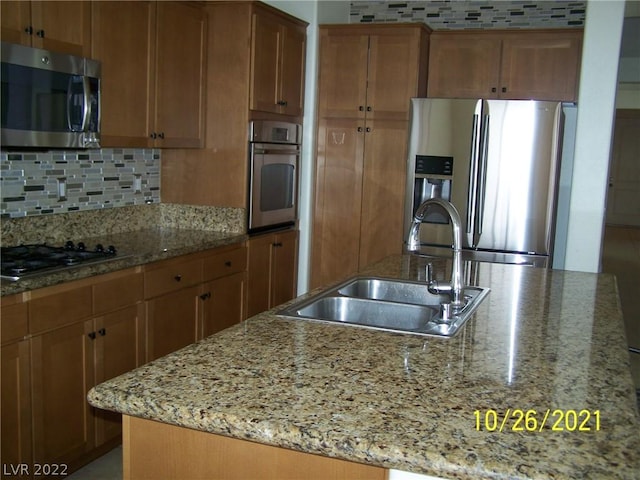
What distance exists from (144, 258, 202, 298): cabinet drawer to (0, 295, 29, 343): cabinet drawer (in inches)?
30.0

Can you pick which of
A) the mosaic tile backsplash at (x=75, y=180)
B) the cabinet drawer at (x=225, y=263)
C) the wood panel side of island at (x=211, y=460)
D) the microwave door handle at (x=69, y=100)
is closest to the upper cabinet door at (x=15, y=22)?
the microwave door handle at (x=69, y=100)

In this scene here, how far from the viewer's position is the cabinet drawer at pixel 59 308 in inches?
102

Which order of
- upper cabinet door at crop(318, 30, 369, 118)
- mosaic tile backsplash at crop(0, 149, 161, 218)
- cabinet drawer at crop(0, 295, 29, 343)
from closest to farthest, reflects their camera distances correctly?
1. cabinet drawer at crop(0, 295, 29, 343)
2. mosaic tile backsplash at crop(0, 149, 161, 218)
3. upper cabinet door at crop(318, 30, 369, 118)

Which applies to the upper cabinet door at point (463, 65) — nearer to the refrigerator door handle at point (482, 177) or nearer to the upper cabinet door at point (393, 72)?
the upper cabinet door at point (393, 72)

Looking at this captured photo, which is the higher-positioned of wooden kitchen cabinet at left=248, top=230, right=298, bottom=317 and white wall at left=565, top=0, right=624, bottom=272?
white wall at left=565, top=0, right=624, bottom=272

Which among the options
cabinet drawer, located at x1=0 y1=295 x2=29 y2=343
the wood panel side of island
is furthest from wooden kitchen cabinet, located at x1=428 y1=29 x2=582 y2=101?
the wood panel side of island

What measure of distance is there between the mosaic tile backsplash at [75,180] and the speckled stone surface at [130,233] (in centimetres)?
6

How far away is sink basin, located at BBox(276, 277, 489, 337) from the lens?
7.08 ft

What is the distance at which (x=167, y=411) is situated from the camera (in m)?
1.38

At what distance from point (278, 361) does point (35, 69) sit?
1834 mm

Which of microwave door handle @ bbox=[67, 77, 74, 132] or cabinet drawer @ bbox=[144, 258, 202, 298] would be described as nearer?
microwave door handle @ bbox=[67, 77, 74, 132]

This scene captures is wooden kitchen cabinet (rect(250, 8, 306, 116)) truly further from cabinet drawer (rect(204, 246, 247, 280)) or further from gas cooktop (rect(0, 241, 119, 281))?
gas cooktop (rect(0, 241, 119, 281))
